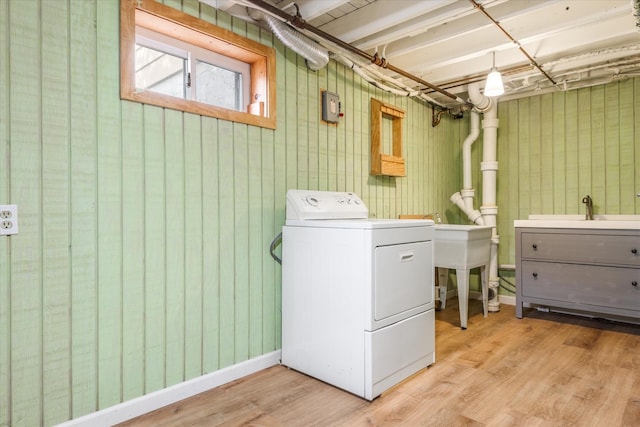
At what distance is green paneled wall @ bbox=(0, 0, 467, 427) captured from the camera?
Answer: 57.4 inches

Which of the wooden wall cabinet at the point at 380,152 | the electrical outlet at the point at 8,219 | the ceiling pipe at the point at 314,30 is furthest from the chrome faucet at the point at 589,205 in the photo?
the electrical outlet at the point at 8,219

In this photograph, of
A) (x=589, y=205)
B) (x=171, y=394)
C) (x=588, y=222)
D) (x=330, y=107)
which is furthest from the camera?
(x=589, y=205)

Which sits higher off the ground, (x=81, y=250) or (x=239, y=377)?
(x=81, y=250)

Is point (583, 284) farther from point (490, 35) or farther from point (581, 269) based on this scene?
point (490, 35)

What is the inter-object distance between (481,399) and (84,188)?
6.67 ft

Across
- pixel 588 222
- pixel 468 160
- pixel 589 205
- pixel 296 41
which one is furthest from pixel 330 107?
pixel 589 205

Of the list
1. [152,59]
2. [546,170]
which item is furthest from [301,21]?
[546,170]

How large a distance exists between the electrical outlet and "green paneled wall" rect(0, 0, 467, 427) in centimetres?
2

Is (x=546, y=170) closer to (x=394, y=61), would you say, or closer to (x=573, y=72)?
(x=573, y=72)

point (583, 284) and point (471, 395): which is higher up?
point (583, 284)

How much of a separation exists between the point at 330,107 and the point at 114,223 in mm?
1547

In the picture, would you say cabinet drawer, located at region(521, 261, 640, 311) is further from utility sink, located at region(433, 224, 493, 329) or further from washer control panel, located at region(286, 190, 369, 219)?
washer control panel, located at region(286, 190, 369, 219)

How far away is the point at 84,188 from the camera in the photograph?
1.59 m

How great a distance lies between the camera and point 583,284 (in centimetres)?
297
